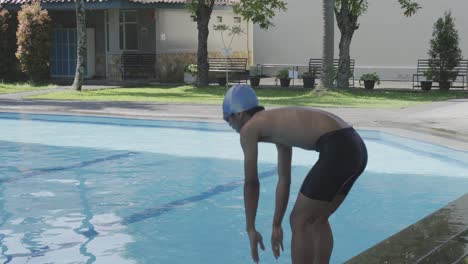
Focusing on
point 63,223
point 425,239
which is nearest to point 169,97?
point 63,223

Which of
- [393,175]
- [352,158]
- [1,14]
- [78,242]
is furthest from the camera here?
[1,14]

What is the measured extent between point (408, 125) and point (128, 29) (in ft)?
59.8

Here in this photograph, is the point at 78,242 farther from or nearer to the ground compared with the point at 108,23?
nearer to the ground

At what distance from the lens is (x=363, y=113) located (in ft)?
52.8

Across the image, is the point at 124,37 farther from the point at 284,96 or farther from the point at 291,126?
the point at 291,126

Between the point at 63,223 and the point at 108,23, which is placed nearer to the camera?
the point at 63,223

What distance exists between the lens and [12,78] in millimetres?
28312

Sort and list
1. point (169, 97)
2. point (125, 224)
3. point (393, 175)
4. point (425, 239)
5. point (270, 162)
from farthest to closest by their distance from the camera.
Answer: point (169, 97)
point (270, 162)
point (393, 175)
point (125, 224)
point (425, 239)

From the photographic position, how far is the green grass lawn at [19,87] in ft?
80.4

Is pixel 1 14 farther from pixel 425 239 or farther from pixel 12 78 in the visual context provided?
pixel 425 239

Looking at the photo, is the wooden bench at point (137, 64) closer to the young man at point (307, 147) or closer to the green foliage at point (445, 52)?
the green foliage at point (445, 52)

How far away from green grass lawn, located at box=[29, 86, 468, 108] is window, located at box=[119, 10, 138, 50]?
→ 5.30 m

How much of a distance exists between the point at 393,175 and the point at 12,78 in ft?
69.0

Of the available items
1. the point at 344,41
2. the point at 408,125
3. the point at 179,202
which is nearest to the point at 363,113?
the point at 408,125
